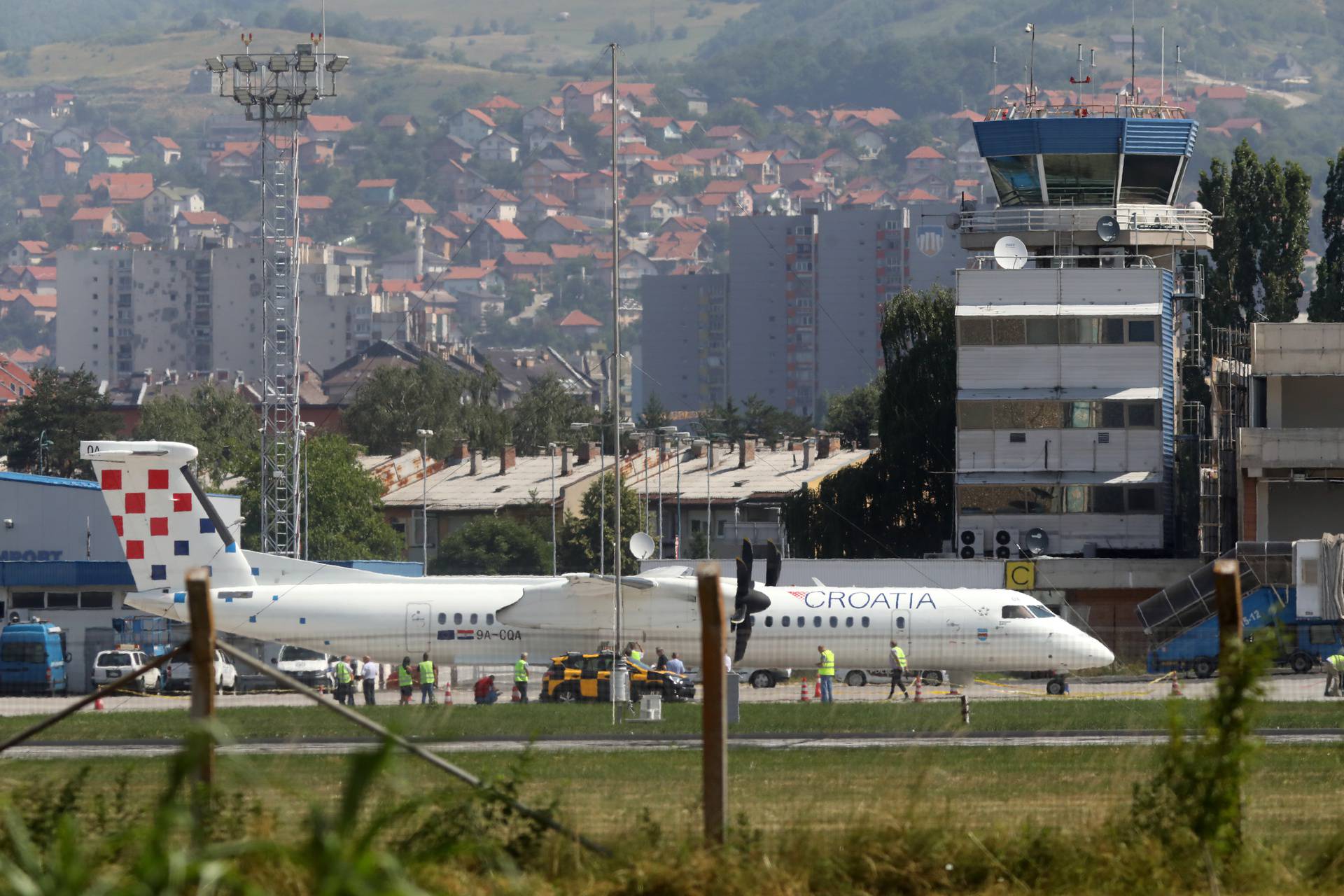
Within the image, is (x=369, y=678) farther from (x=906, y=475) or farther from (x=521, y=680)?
(x=906, y=475)

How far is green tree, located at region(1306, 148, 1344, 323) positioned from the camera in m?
79.1

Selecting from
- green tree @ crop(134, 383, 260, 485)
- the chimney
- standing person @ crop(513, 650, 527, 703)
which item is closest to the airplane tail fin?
standing person @ crop(513, 650, 527, 703)

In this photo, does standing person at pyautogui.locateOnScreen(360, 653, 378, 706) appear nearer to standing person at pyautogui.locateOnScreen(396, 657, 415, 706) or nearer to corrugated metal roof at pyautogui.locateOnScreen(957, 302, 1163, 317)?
standing person at pyautogui.locateOnScreen(396, 657, 415, 706)

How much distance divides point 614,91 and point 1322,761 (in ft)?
91.0

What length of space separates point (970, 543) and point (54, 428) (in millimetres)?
83390

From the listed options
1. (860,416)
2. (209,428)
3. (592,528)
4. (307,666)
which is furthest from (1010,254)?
(209,428)

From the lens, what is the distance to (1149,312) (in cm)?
6419

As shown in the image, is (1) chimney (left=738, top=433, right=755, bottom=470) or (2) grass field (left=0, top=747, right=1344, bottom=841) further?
(1) chimney (left=738, top=433, right=755, bottom=470)

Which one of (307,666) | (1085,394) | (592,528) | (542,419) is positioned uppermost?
(542,419)

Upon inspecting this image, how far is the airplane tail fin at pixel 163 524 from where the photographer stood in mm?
47062

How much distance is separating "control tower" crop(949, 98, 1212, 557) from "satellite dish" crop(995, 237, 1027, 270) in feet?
0.18

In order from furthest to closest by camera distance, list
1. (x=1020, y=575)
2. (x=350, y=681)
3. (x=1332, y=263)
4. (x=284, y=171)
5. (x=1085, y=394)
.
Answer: (x=1332, y=263)
(x=284, y=171)
(x=1085, y=394)
(x=1020, y=575)
(x=350, y=681)

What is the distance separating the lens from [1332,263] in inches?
3179

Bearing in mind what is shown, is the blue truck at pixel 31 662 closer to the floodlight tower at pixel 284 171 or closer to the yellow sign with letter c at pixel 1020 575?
the floodlight tower at pixel 284 171
